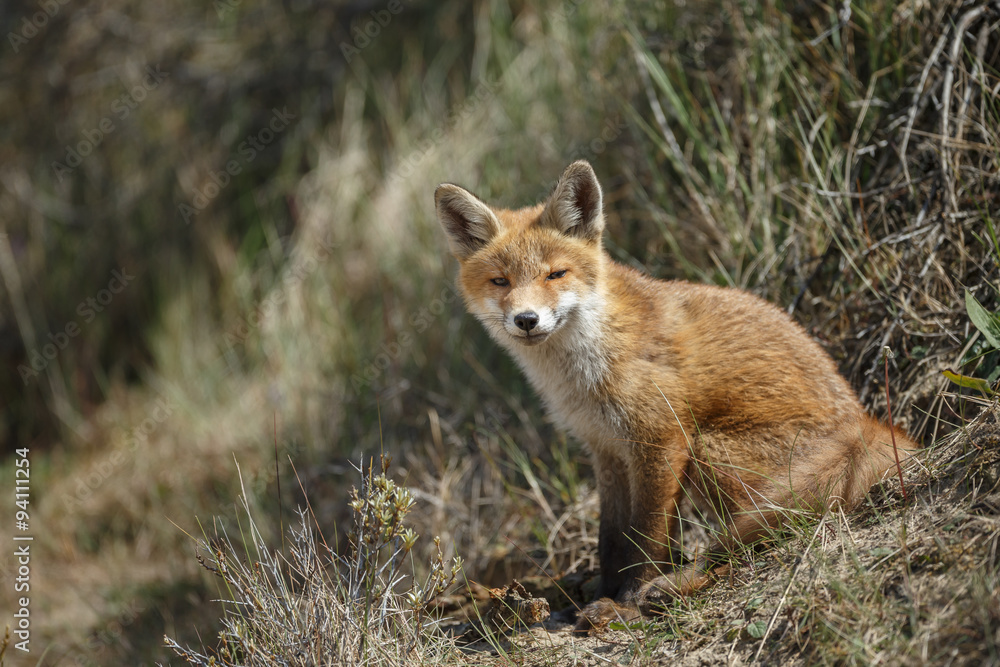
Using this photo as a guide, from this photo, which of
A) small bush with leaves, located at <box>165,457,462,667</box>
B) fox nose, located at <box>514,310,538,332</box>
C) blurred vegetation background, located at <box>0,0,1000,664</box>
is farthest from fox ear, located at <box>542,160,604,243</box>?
small bush with leaves, located at <box>165,457,462,667</box>

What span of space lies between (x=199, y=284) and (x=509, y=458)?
4635mm

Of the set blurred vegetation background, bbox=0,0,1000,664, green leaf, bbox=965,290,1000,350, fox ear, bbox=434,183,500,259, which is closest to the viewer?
green leaf, bbox=965,290,1000,350

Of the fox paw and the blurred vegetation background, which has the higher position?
the blurred vegetation background

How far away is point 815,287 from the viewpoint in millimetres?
4211

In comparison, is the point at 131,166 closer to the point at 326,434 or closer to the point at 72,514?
the point at 72,514

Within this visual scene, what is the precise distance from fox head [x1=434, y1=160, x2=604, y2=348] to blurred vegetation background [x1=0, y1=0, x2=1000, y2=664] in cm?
123

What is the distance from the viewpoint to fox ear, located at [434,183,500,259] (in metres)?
3.65

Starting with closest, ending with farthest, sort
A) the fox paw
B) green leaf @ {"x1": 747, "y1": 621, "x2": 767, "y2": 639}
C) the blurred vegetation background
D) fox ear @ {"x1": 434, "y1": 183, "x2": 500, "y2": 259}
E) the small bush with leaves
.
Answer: green leaf @ {"x1": 747, "y1": 621, "x2": 767, "y2": 639} → the small bush with leaves → the fox paw → fox ear @ {"x1": 434, "y1": 183, "x2": 500, "y2": 259} → the blurred vegetation background

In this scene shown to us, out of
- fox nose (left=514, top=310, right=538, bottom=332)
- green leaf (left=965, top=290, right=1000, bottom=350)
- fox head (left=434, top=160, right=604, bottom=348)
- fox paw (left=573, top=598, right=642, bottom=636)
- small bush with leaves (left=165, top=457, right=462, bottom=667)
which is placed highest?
fox head (left=434, top=160, right=604, bottom=348)

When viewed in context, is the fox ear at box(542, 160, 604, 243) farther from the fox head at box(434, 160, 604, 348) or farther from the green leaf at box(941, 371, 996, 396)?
the green leaf at box(941, 371, 996, 396)

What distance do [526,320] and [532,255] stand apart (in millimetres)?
452

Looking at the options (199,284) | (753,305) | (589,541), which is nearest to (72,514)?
(199,284)

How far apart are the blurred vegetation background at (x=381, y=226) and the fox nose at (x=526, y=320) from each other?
1.30 metres

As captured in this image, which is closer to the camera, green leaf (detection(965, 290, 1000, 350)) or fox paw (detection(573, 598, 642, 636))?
green leaf (detection(965, 290, 1000, 350))
